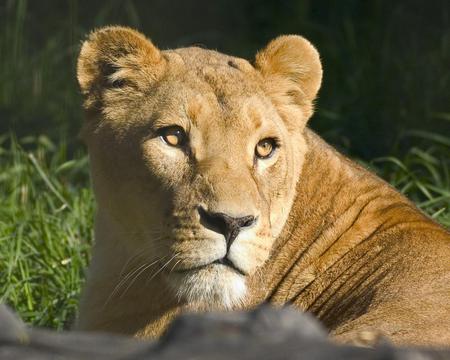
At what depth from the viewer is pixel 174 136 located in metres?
4.11

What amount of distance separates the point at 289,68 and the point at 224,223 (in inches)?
42.5

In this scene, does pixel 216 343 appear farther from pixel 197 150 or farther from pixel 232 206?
pixel 197 150

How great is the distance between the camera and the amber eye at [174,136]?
13.5ft

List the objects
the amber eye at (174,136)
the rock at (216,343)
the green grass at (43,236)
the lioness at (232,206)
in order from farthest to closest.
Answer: the green grass at (43,236), the amber eye at (174,136), the lioness at (232,206), the rock at (216,343)

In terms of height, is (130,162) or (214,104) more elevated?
(214,104)

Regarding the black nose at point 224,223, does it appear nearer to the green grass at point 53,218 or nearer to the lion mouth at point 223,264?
the lion mouth at point 223,264

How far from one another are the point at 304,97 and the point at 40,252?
180 cm

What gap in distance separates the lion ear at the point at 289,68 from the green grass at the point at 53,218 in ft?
3.91

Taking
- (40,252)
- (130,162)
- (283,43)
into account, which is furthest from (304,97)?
(40,252)

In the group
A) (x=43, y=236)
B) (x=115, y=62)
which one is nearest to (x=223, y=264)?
(x=115, y=62)

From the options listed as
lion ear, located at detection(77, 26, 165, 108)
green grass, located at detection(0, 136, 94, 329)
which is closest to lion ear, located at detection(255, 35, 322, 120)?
lion ear, located at detection(77, 26, 165, 108)

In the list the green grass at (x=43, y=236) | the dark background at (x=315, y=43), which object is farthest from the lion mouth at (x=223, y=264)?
the dark background at (x=315, y=43)

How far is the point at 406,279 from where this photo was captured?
3949mm

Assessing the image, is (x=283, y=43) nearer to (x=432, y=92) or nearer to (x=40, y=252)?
(x=40, y=252)
